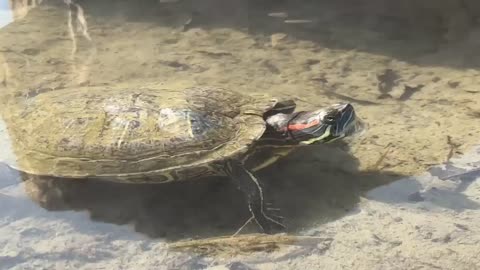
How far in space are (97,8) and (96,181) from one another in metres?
2.13

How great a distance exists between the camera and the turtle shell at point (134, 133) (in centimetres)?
232

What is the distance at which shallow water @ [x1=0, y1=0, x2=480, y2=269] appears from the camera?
217 centimetres

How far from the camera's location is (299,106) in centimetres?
299

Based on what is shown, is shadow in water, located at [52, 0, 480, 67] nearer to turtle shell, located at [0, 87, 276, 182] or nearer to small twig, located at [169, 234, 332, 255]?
turtle shell, located at [0, 87, 276, 182]

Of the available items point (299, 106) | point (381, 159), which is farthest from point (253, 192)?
point (299, 106)

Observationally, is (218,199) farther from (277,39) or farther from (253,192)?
(277,39)

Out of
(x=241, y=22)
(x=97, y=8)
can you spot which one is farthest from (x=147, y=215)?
(x=97, y=8)

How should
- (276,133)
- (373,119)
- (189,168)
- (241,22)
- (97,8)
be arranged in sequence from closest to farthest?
1. (189,168)
2. (276,133)
3. (373,119)
4. (241,22)
5. (97,8)

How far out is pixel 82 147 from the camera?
2.37 m

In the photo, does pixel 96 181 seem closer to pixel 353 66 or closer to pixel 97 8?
pixel 353 66

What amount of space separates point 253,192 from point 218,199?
0.18 meters

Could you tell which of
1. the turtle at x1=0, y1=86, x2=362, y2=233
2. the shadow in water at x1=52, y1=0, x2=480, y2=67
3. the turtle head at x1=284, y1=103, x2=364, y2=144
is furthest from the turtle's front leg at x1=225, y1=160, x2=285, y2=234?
the shadow in water at x1=52, y1=0, x2=480, y2=67

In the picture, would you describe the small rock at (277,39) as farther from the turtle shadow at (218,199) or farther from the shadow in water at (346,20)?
the turtle shadow at (218,199)

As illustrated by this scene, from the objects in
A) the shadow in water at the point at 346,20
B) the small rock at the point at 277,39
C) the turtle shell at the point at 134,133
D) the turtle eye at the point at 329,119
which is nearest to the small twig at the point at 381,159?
the turtle eye at the point at 329,119
